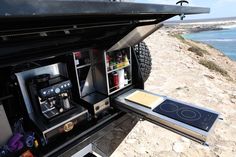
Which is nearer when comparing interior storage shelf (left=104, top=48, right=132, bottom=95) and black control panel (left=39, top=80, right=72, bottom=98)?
black control panel (left=39, top=80, right=72, bottom=98)

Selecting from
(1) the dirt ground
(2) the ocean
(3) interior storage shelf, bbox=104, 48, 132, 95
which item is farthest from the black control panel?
(2) the ocean

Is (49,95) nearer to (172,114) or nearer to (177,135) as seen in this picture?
(172,114)

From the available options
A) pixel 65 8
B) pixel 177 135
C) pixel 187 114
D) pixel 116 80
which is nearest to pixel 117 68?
pixel 116 80

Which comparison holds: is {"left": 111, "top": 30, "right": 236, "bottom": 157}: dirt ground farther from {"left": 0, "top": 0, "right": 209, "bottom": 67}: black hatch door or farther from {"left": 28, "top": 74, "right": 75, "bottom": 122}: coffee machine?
{"left": 0, "top": 0, "right": 209, "bottom": 67}: black hatch door

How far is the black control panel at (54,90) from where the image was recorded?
4.83ft

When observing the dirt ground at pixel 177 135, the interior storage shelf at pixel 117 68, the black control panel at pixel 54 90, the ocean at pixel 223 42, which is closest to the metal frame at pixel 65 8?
the black control panel at pixel 54 90

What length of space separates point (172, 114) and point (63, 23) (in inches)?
48.8

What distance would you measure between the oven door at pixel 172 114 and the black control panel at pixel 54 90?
0.62 metres

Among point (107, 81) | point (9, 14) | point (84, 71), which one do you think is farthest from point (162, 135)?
point (9, 14)

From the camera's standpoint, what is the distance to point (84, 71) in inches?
81.4

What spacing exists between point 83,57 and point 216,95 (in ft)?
10.1

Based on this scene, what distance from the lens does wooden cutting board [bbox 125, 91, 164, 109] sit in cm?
180

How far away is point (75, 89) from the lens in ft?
6.29

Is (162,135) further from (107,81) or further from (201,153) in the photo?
(107,81)
